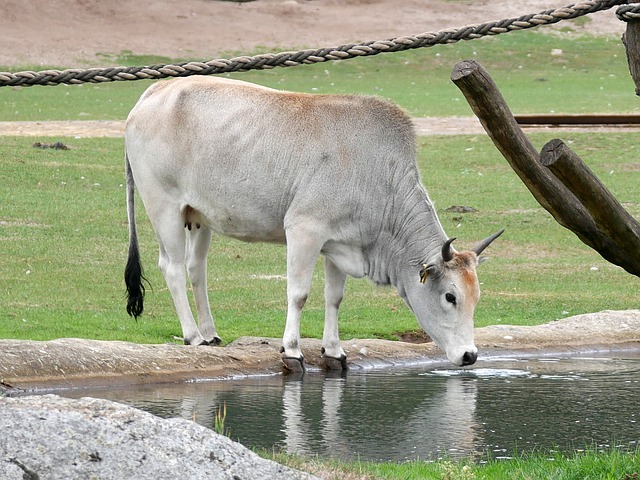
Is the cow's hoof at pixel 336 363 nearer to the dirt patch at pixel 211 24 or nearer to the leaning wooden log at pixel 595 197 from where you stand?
the leaning wooden log at pixel 595 197

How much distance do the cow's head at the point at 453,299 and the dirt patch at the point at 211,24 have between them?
88.8 feet

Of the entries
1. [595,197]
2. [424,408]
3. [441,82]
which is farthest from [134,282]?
[441,82]

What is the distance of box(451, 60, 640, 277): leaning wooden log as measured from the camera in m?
5.45

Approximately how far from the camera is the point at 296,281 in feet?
31.4

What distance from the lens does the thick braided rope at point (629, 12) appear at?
5.54m

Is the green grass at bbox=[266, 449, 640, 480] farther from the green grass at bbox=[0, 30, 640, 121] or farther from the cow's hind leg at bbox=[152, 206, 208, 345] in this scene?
the green grass at bbox=[0, 30, 640, 121]

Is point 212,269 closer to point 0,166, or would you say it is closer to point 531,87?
point 0,166

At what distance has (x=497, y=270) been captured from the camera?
14023 millimetres

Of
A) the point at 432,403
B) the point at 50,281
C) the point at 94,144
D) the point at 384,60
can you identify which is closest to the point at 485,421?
the point at 432,403

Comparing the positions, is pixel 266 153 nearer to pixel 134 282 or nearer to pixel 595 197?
pixel 134 282

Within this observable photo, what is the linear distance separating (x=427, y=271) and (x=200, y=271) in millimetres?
2216

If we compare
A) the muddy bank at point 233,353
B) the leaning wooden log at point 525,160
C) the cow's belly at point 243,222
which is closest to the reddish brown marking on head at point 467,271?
the muddy bank at point 233,353

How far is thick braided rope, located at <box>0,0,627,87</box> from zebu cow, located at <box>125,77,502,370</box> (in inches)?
126

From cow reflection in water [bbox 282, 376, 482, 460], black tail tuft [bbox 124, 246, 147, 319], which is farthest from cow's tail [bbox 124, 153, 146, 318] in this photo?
cow reflection in water [bbox 282, 376, 482, 460]
